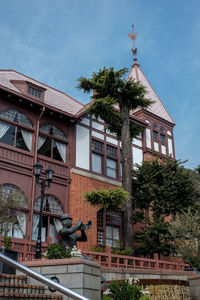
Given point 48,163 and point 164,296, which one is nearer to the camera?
point 164,296

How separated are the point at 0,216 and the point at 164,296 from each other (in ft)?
21.6

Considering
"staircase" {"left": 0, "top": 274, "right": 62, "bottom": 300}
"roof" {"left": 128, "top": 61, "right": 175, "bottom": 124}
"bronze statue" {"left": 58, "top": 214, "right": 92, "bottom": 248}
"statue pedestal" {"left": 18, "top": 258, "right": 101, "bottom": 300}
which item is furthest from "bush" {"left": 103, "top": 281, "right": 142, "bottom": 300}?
"roof" {"left": 128, "top": 61, "right": 175, "bottom": 124}

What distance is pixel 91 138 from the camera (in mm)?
23672

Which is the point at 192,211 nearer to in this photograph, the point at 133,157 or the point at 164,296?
the point at 133,157

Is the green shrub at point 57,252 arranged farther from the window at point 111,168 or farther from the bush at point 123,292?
the window at point 111,168

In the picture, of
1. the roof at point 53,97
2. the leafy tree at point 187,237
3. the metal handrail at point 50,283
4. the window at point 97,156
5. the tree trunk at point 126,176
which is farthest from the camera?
the window at point 97,156

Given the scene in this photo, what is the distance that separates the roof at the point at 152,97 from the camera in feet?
99.6

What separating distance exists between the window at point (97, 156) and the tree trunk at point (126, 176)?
298 cm

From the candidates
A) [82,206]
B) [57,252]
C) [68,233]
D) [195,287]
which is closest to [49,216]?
[82,206]

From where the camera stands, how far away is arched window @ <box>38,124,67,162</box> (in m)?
20.9

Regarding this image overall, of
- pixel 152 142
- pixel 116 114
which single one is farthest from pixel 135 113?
pixel 116 114

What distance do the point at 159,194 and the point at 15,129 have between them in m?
9.34

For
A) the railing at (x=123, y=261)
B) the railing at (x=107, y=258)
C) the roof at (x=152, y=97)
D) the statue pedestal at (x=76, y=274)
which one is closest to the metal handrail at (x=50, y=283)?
the statue pedestal at (x=76, y=274)

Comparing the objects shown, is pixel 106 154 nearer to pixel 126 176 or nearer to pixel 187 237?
pixel 126 176
